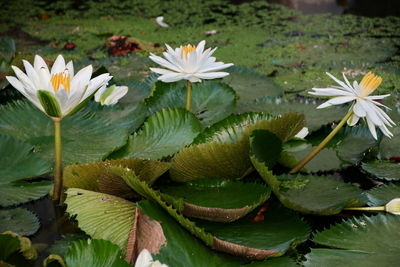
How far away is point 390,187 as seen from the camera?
108 cm

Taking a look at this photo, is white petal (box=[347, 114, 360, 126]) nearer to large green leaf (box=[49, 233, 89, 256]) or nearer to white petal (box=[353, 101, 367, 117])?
white petal (box=[353, 101, 367, 117])

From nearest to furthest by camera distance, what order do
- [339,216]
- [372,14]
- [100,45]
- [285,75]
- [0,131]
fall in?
[339,216] → [0,131] → [285,75] → [100,45] → [372,14]

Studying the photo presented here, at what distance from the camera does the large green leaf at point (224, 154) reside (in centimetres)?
99

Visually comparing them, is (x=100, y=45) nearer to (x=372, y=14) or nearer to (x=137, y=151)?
(x=137, y=151)

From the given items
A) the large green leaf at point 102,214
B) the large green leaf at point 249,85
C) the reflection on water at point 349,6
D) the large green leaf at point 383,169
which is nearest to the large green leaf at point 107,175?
the large green leaf at point 102,214

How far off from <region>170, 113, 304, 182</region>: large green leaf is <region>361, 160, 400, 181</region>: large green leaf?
252 millimetres

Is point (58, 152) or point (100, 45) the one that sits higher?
point (58, 152)


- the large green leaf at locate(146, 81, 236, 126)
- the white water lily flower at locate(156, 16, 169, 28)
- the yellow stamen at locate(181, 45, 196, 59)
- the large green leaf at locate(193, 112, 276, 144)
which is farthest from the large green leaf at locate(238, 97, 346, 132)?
the white water lily flower at locate(156, 16, 169, 28)

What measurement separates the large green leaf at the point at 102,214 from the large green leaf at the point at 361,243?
326 millimetres

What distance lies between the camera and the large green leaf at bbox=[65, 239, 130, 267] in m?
0.76

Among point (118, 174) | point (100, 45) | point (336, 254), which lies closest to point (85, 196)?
point (118, 174)

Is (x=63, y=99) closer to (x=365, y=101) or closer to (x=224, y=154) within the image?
(x=224, y=154)

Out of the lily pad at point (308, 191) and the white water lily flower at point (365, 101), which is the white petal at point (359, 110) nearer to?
the white water lily flower at point (365, 101)

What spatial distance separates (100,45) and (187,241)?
1.90 metres
